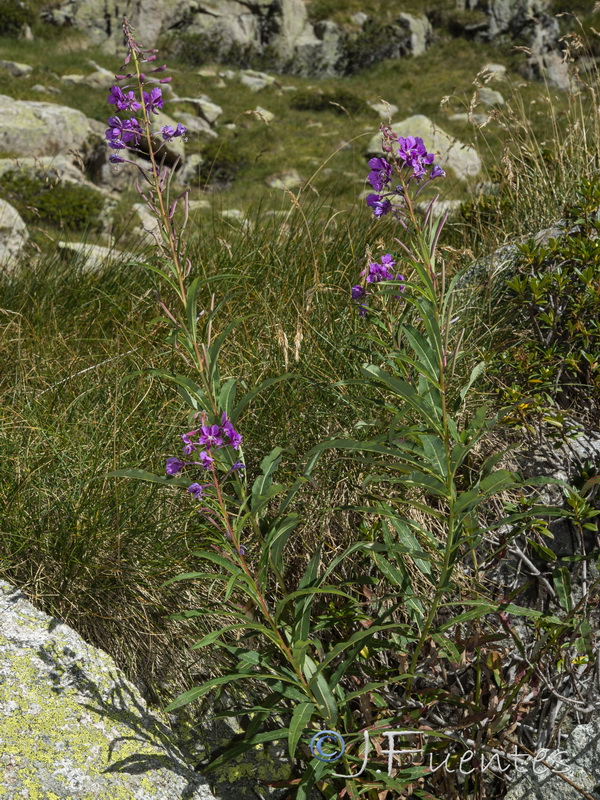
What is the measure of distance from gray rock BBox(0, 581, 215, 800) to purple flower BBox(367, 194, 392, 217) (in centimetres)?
148

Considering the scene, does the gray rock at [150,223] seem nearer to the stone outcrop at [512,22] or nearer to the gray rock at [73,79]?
the gray rock at [73,79]

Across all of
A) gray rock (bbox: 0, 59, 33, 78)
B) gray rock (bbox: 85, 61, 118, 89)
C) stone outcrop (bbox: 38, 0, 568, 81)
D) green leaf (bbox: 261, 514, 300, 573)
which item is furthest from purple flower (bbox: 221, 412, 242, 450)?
stone outcrop (bbox: 38, 0, 568, 81)

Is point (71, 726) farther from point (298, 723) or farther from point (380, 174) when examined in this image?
point (380, 174)

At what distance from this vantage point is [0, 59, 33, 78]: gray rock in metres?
23.0

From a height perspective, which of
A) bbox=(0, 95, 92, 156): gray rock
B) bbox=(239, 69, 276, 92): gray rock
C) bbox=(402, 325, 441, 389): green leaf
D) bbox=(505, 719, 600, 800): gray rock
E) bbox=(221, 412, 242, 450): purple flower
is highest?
bbox=(402, 325, 441, 389): green leaf

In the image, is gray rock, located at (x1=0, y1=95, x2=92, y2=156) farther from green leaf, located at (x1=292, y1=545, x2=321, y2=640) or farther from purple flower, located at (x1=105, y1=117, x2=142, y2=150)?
green leaf, located at (x1=292, y1=545, x2=321, y2=640)

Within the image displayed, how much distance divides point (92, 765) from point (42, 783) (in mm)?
123

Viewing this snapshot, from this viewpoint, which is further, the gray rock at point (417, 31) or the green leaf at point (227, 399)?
the gray rock at point (417, 31)

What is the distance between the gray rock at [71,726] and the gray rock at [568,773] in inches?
36.0

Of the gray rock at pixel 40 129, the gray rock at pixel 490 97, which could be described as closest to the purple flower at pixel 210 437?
the gray rock at pixel 490 97

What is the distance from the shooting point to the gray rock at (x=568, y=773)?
A: 1995 millimetres

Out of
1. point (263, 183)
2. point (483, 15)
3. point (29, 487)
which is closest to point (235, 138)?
point (263, 183)

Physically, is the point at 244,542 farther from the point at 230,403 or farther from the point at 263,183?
the point at 263,183

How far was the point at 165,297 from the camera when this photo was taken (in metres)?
3.57
